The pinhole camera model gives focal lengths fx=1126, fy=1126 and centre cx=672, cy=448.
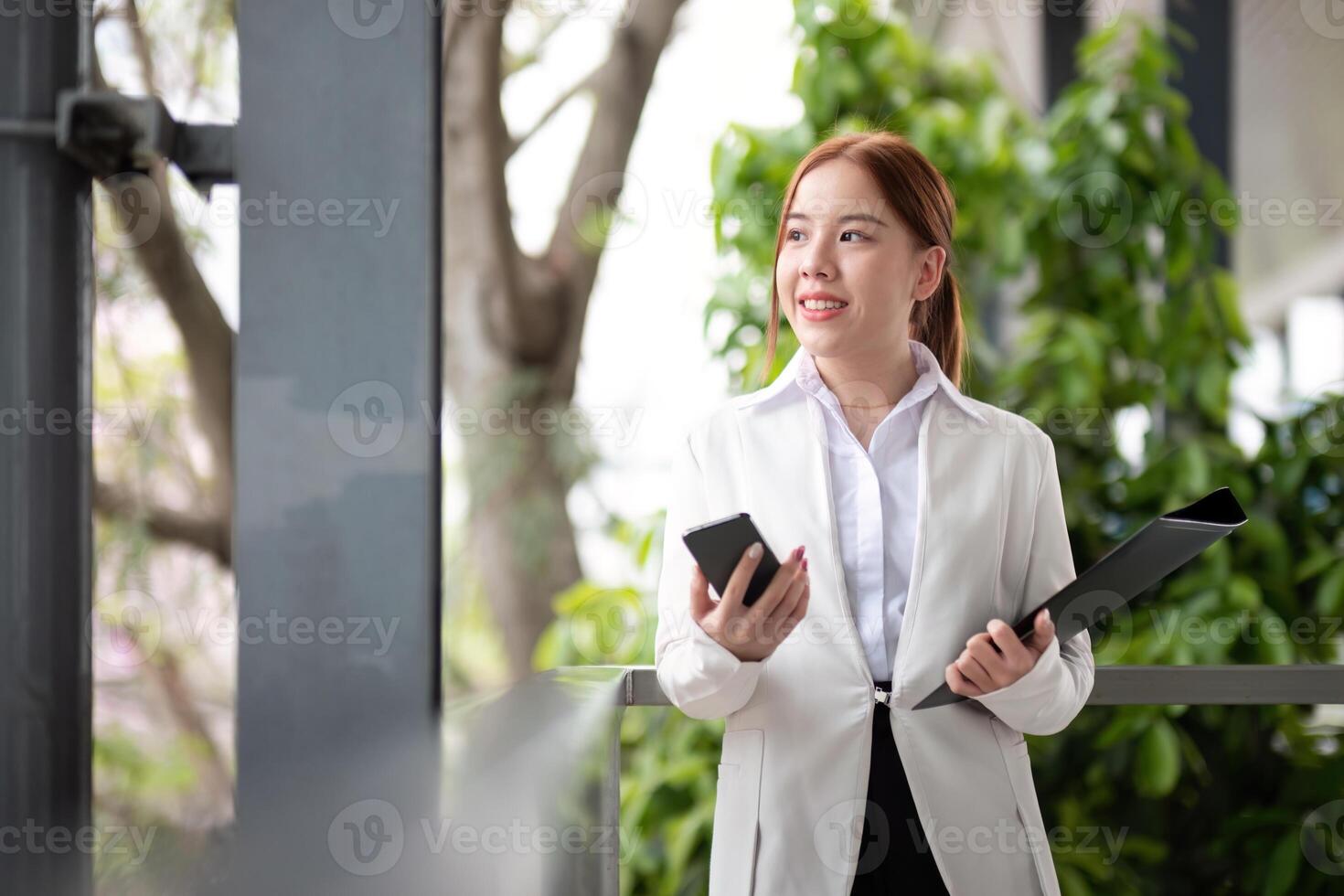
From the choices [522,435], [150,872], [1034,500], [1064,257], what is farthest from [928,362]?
[522,435]

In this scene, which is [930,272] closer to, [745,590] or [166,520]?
[745,590]

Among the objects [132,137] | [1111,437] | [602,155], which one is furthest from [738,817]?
[602,155]

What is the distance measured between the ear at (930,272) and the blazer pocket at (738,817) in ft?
1.49

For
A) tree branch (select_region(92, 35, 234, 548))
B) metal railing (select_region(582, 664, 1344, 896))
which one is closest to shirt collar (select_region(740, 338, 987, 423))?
metal railing (select_region(582, 664, 1344, 896))

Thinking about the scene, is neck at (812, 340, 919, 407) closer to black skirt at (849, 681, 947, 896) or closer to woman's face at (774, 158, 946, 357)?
woman's face at (774, 158, 946, 357)

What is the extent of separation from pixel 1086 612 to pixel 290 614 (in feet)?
2.45

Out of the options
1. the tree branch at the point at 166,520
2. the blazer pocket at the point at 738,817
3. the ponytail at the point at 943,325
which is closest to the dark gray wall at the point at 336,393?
the blazer pocket at the point at 738,817

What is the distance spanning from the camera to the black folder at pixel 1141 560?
86cm

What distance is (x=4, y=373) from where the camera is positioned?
111 centimetres

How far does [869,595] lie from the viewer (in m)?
1.04

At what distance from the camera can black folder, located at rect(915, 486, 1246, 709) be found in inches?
33.9

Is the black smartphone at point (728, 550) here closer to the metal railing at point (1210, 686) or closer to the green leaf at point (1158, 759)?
A: the metal railing at point (1210, 686)

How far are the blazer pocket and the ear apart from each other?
0.45 m

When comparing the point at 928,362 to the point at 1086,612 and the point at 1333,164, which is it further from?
the point at 1333,164
